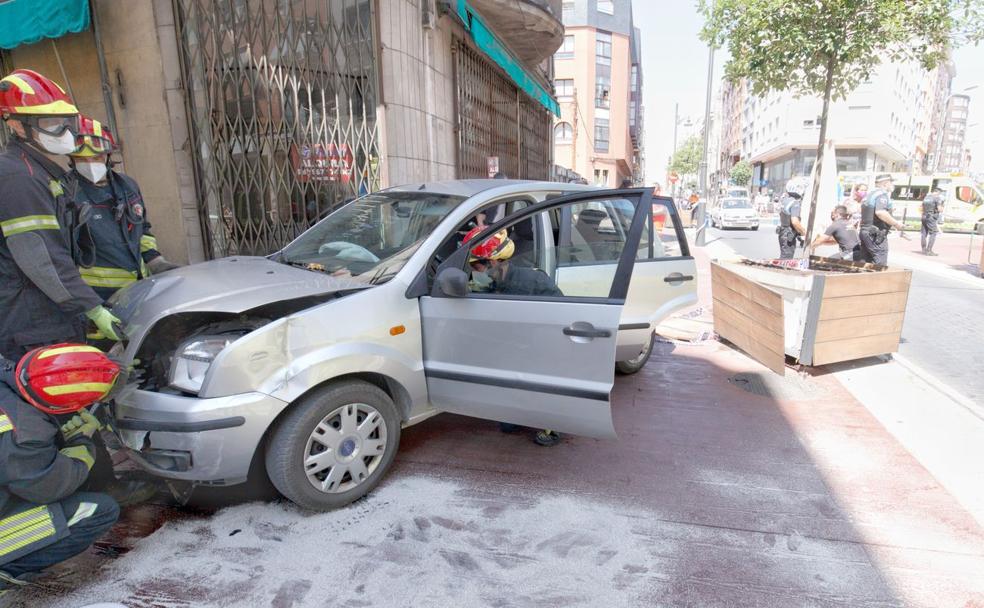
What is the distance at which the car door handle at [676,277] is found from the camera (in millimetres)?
4374

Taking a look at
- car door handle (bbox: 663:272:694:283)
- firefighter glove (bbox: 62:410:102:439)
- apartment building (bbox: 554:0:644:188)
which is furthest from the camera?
apartment building (bbox: 554:0:644:188)

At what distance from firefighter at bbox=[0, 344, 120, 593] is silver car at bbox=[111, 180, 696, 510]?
0.30m

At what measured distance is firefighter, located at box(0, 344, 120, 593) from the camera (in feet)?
6.79

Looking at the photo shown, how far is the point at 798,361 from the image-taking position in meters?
4.89

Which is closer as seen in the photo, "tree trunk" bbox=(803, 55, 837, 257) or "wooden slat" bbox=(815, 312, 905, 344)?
"wooden slat" bbox=(815, 312, 905, 344)

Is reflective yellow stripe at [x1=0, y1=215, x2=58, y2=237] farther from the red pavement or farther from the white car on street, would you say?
the white car on street

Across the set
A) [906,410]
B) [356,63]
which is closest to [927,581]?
[906,410]

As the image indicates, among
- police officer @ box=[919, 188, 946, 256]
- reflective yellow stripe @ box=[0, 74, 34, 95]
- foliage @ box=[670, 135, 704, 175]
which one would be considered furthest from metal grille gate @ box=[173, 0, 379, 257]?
foliage @ box=[670, 135, 704, 175]

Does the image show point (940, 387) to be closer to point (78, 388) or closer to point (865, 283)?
point (865, 283)

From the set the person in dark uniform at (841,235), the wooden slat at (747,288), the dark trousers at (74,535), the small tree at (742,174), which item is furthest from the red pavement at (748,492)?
the small tree at (742,174)

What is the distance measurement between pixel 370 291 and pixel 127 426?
49.7 inches

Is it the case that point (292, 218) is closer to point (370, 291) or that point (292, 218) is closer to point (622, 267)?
point (370, 291)

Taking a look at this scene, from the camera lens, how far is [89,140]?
3.10 m

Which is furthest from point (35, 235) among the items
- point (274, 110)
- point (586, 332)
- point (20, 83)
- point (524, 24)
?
point (524, 24)
